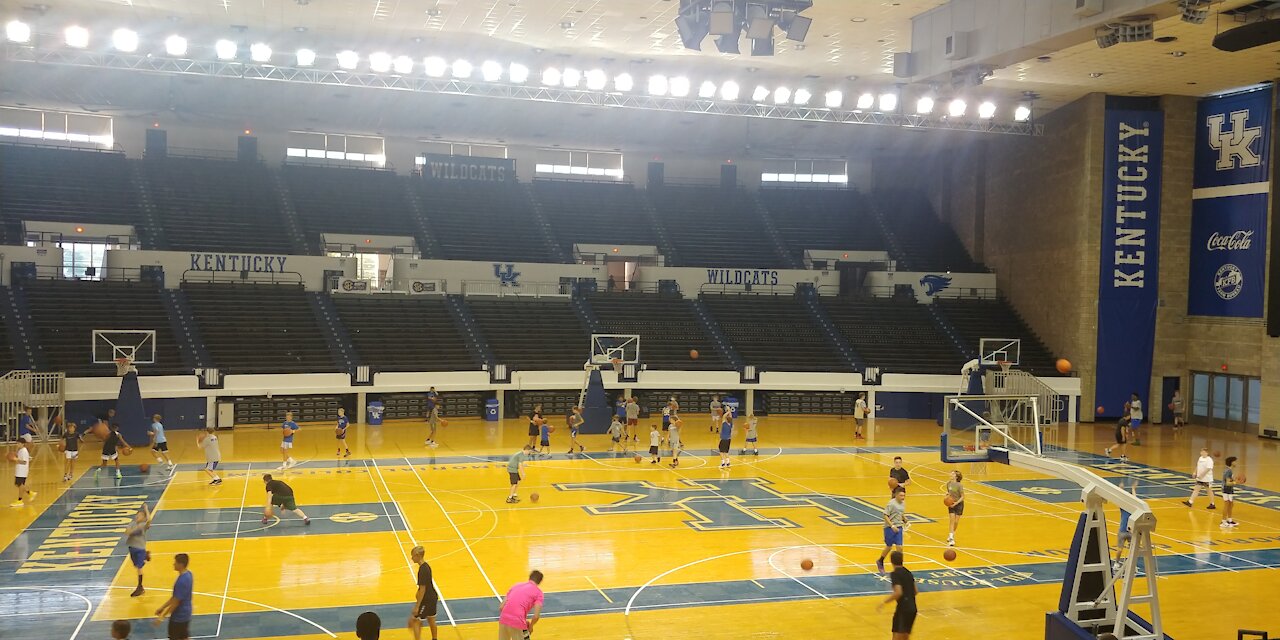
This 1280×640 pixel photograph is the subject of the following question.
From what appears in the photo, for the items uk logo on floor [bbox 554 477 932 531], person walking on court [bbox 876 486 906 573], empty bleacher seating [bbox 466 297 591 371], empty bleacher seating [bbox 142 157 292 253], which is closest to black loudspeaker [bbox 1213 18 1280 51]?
person walking on court [bbox 876 486 906 573]

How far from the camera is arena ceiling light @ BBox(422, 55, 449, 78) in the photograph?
1230 inches

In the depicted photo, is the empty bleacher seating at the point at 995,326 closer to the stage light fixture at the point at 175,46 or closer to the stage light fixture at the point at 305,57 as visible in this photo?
the stage light fixture at the point at 305,57

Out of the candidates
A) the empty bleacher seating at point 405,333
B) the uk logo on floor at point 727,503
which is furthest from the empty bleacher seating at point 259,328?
the uk logo on floor at point 727,503

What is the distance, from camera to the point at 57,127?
48.2 metres

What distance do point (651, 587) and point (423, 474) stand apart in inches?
452

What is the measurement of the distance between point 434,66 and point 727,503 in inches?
663

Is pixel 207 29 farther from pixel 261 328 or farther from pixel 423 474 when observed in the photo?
pixel 423 474

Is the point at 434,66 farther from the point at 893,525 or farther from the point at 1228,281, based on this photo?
the point at 1228,281

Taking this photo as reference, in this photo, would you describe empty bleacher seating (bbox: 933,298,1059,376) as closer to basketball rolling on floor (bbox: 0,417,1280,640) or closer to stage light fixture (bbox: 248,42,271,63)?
basketball rolling on floor (bbox: 0,417,1280,640)

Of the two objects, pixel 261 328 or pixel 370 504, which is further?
pixel 261 328

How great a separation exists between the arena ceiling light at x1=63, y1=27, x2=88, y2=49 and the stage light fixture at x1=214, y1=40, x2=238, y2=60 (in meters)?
3.35

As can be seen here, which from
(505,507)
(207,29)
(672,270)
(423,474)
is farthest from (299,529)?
(672,270)

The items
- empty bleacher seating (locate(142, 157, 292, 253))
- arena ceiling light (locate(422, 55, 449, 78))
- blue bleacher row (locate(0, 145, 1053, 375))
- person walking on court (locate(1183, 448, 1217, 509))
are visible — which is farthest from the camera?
empty bleacher seating (locate(142, 157, 292, 253))

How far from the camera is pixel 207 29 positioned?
1252 inches
